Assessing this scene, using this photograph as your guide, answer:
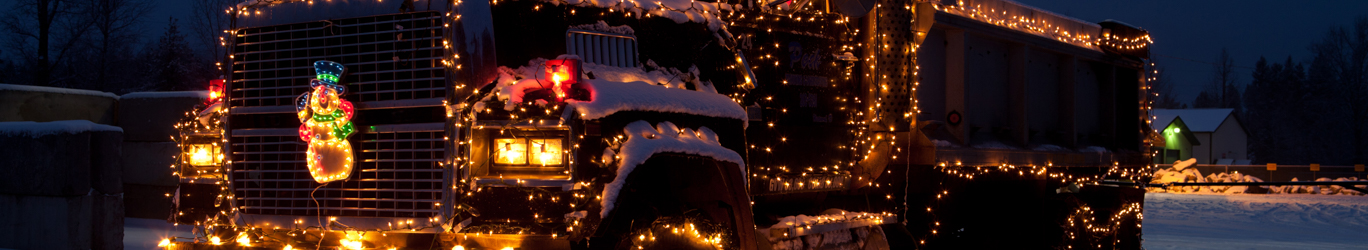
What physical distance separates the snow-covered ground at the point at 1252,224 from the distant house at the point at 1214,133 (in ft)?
122

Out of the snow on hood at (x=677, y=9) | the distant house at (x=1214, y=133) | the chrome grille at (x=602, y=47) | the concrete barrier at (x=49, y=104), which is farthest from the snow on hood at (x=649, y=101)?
the distant house at (x=1214, y=133)

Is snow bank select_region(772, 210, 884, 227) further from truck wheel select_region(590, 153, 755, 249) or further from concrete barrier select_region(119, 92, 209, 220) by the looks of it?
concrete barrier select_region(119, 92, 209, 220)

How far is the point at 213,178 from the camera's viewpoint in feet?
16.9

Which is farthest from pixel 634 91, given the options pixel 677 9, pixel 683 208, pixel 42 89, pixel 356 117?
pixel 42 89

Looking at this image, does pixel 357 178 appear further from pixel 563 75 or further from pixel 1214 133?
pixel 1214 133

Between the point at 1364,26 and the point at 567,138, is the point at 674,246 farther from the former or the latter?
the point at 1364,26

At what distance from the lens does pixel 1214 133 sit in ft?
189

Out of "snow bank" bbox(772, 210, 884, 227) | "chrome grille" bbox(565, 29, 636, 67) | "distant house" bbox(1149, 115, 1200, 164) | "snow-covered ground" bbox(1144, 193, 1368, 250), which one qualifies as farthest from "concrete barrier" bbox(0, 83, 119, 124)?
"distant house" bbox(1149, 115, 1200, 164)

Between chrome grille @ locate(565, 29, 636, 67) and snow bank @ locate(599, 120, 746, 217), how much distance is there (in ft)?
1.81

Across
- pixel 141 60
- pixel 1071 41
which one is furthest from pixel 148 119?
pixel 141 60

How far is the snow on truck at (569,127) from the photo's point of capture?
3996 mm

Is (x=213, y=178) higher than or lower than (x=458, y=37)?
lower

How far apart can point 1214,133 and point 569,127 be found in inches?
2505

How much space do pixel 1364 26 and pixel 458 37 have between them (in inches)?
2578
